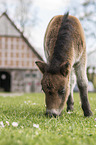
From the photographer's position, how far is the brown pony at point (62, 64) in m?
3.88

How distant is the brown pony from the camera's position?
388cm

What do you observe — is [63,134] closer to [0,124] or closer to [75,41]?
[0,124]

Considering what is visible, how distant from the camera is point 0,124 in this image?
3338mm

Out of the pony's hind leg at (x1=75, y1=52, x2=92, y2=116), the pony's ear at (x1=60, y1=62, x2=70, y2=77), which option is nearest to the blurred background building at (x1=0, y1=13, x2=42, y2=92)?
the pony's hind leg at (x1=75, y1=52, x2=92, y2=116)

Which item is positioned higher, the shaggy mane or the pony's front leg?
the shaggy mane

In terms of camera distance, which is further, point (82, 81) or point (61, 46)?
point (82, 81)

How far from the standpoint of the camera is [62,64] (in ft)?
13.0

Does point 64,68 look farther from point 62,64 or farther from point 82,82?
point 82,82

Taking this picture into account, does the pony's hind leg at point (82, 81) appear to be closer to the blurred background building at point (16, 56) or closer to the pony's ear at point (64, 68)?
the pony's ear at point (64, 68)

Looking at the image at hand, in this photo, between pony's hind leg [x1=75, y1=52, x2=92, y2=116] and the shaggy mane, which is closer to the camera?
the shaggy mane

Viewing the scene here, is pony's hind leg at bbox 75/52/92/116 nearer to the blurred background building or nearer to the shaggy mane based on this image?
the shaggy mane

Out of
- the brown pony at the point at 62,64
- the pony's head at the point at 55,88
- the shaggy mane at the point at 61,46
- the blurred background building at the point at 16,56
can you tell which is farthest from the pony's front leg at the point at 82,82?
the blurred background building at the point at 16,56

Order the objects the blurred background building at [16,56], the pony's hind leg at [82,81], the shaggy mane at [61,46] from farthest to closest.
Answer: the blurred background building at [16,56] < the pony's hind leg at [82,81] < the shaggy mane at [61,46]

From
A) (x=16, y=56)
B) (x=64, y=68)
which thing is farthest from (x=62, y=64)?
(x=16, y=56)
